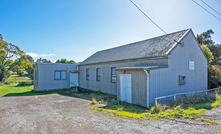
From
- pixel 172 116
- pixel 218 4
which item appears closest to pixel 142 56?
pixel 172 116

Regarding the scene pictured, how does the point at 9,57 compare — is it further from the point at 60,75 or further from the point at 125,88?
the point at 125,88

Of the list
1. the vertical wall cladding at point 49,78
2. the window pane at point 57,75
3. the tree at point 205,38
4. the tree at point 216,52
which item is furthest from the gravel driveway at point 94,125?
the tree at point 205,38

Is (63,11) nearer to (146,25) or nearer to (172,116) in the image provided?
(146,25)

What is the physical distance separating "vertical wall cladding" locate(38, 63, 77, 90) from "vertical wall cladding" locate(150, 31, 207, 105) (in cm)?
1215

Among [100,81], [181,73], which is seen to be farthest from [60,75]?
[181,73]

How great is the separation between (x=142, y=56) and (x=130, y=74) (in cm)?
232

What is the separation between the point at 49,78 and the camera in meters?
16.0

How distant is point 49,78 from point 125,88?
1040cm

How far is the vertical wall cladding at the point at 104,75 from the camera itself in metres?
10.4

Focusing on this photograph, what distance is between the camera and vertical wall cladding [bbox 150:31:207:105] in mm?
8312

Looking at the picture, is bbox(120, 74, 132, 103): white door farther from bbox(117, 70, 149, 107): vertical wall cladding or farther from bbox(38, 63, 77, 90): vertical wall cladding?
bbox(38, 63, 77, 90): vertical wall cladding

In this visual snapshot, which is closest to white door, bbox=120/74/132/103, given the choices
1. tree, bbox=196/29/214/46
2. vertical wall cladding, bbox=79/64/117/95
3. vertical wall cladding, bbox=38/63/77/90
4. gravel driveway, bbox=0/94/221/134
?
vertical wall cladding, bbox=79/64/117/95

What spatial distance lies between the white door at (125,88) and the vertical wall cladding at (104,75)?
0.74 meters

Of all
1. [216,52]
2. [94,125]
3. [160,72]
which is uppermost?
[216,52]
